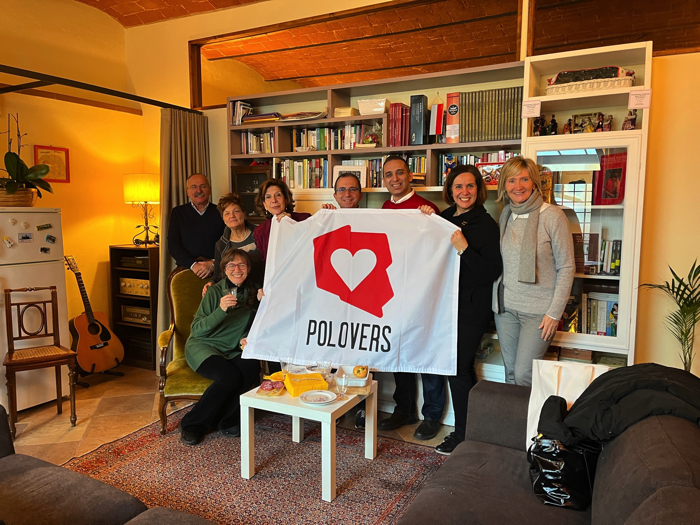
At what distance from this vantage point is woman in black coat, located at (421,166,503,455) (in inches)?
103

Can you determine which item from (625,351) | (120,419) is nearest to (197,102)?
(120,419)

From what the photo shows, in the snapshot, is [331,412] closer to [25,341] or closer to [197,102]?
[25,341]

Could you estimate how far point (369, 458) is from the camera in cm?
269

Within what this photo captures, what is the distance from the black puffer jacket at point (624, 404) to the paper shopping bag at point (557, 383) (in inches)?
5.8

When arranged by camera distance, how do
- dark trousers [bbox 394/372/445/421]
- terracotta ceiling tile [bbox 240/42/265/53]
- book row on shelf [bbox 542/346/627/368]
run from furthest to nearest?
terracotta ceiling tile [bbox 240/42/265/53], dark trousers [bbox 394/372/445/421], book row on shelf [bbox 542/346/627/368]

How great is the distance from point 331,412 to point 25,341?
2.38 meters

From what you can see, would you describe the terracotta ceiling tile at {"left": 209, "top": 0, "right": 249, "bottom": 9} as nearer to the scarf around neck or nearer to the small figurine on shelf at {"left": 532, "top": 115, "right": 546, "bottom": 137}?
the small figurine on shelf at {"left": 532, "top": 115, "right": 546, "bottom": 137}

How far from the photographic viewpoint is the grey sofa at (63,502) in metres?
1.52

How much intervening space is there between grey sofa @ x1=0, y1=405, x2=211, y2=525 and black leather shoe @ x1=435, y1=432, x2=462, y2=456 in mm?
1598

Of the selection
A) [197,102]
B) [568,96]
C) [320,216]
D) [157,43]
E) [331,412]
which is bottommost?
[331,412]

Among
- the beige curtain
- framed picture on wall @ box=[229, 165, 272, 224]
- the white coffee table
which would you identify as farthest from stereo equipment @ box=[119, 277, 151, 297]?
the white coffee table

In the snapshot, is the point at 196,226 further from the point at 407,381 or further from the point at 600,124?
the point at 600,124

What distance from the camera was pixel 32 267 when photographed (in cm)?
338

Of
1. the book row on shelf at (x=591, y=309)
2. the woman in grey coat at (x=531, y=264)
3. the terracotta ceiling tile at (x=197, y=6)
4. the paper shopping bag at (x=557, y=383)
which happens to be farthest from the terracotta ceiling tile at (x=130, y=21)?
the paper shopping bag at (x=557, y=383)
